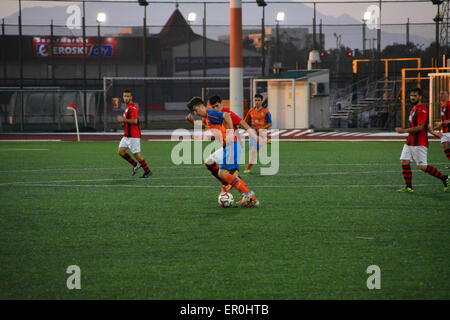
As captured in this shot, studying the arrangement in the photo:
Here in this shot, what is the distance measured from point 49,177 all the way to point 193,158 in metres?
7.54

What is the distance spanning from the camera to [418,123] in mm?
11469

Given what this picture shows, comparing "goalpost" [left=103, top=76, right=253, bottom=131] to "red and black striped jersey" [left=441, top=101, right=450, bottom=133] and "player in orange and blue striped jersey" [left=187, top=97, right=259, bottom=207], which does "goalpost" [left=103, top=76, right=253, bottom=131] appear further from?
"player in orange and blue striped jersey" [left=187, top=97, right=259, bottom=207]

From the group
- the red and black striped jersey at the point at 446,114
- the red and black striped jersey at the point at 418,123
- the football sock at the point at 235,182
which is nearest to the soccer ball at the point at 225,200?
the football sock at the point at 235,182

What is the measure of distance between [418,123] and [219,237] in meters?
5.57

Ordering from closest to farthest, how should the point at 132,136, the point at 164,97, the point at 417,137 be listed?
1. the point at 417,137
2. the point at 132,136
3. the point at 164,97

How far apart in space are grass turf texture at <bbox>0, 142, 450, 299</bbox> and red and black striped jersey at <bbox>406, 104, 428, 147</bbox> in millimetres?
1026

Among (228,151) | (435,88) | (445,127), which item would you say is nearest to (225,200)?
(228,151)

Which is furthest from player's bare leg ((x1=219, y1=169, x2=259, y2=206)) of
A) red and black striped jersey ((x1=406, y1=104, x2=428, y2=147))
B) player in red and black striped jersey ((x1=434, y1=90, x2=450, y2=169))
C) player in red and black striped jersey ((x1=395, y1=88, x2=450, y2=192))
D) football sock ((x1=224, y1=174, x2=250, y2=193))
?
player in red and black striped jersey ((x1=434, y1=90, x2=450, y2=169))

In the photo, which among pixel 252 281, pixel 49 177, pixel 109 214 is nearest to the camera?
pixel 252 281

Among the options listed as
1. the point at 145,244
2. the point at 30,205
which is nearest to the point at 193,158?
the point at 30,205

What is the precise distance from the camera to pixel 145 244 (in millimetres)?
A: 7457

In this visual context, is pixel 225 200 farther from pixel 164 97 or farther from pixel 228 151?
pixel 164 97

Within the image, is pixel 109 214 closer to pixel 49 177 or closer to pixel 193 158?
pixel 49 177

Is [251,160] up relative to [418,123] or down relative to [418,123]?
down
